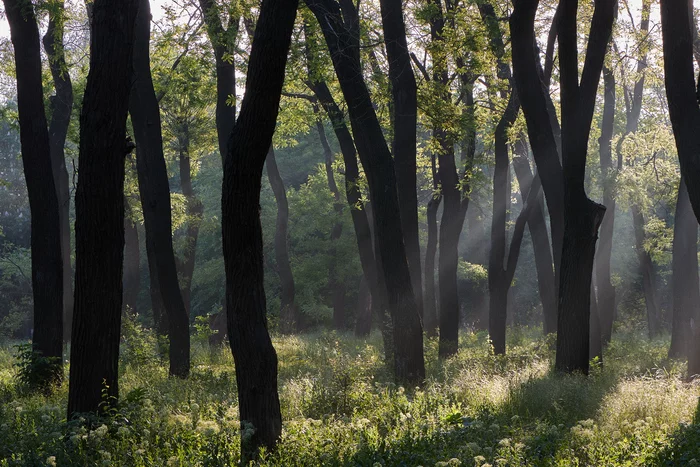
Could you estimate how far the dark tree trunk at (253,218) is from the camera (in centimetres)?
720

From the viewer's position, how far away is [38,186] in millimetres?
13211

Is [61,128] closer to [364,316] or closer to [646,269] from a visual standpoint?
[364,316]

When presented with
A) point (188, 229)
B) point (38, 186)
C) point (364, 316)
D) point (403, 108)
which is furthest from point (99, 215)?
point (364, 316)

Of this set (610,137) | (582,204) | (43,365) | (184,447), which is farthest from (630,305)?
(184,447)

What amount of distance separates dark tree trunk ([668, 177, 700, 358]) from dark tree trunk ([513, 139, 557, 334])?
330cm

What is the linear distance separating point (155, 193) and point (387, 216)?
197 inches

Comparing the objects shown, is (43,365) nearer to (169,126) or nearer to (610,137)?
(169,126)

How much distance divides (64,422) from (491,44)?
41.3 feet

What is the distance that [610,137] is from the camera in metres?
27.3

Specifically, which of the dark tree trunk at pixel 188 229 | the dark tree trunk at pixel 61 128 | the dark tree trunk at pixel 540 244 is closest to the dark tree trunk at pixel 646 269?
the dark tree trunk at pixel 540 244

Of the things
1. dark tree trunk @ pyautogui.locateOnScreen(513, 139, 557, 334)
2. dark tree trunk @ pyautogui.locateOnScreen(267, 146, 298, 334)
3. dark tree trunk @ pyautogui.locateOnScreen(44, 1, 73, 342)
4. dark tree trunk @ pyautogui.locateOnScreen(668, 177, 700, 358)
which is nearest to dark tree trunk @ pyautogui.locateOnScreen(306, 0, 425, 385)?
dark tree trunk @ pyautogui.locateOnScreen(44, 1, 73, 342)

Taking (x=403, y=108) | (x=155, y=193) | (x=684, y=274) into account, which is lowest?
(x=684, y=274)

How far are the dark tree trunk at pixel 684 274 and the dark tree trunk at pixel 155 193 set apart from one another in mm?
12399

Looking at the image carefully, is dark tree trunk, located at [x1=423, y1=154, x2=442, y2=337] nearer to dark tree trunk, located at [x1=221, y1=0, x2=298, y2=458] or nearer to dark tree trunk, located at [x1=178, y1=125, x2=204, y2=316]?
dark tree trunk, located at [x1=178, y1=125, x2=204, y2=316]
